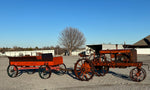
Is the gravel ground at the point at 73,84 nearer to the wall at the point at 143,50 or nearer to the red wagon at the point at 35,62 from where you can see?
the red wagon at the point at 35,62

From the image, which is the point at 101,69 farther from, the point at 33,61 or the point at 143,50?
the point at 143,50

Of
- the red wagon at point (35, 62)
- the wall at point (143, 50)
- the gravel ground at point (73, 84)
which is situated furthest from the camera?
the wall at point (143, 50)

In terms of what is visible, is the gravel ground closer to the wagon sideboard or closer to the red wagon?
the red wagon

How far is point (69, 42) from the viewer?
5081 centimetres

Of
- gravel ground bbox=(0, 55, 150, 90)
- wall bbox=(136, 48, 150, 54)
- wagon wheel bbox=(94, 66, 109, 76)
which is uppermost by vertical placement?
wall bbox=(136, 48, 150, 54)

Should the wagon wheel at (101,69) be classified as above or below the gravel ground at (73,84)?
above

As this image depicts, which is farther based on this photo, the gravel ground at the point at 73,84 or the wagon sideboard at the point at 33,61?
the wagon sideboard at the point at 33,61

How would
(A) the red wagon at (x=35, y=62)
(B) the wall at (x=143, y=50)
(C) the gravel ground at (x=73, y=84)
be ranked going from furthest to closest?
(B) the wall at (x=143, y=50)
(A) the red wagon at (x=35, y=62)
(C) the gravel ground at (x=73, y=84)

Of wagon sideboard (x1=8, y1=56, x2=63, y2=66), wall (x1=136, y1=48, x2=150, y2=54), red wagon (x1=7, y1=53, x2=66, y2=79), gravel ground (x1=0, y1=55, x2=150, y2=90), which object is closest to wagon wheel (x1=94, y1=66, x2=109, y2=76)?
gravel ground (x1=0, y1=55, x2=150, y2=90)

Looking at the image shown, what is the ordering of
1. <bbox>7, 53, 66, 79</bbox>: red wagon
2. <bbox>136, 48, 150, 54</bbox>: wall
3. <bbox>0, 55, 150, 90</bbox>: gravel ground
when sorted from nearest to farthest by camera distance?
<bbox>0, 55, 150, 90</bbox>: gravel ground, <bbox>7, 53, 66, 79</bbox>: red wagon, <bbox>136, 48, 150, 54</bbox>: wall

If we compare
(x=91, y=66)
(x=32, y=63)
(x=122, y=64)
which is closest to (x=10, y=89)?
(x=32, y=63)

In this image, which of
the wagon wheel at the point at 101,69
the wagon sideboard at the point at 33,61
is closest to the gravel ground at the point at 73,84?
the wagon wheel at the point at 101,69

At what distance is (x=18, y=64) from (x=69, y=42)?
41.1 m

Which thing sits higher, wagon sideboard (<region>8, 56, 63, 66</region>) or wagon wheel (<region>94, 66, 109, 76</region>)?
wagon sideboard (<region>8, 56, 63, 66</region>)
